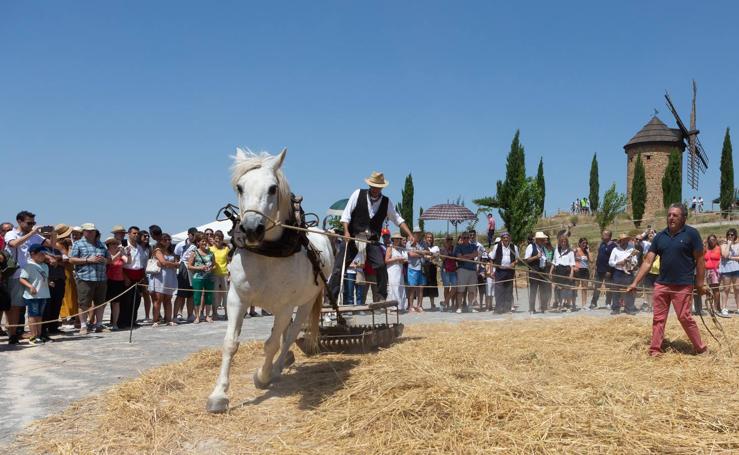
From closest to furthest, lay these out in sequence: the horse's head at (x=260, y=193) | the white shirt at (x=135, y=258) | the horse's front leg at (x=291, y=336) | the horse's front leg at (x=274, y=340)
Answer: the horse's head at (x=260, y=193) → the horse's front leg at (x=274, y=340) → the horse's front leg at (x=291, y=336) → the white shirt at (x=135, y=258)

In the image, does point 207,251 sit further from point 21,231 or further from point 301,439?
point 301,439

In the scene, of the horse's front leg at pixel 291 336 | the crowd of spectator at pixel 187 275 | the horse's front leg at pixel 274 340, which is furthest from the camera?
the crowd of spectator at pixel 187 275

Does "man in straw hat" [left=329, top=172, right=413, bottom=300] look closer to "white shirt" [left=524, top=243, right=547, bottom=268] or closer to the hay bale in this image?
the hay bale

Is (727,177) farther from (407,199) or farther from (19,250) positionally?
(19,250)

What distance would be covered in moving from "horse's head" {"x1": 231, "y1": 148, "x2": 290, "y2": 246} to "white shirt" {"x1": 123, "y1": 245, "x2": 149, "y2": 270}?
21.5ft

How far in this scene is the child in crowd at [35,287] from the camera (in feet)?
27.6

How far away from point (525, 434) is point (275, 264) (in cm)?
249

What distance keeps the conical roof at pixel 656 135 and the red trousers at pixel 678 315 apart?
175 feet

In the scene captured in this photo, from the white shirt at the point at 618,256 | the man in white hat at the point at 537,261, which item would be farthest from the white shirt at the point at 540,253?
the white shirt at the point at 618,256

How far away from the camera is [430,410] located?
3.94 meters

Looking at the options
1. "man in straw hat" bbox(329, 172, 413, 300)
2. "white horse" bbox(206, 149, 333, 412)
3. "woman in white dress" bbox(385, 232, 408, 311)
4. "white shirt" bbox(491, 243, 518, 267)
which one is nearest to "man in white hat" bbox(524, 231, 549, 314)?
"white shirt" bbox(491, 243, 518, 267)

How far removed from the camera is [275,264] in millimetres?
4895

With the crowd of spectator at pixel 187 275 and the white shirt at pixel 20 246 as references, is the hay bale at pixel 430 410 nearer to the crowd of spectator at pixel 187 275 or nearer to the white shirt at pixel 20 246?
the crowd of spectator at pixel 187 275

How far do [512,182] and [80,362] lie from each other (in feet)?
96.5
